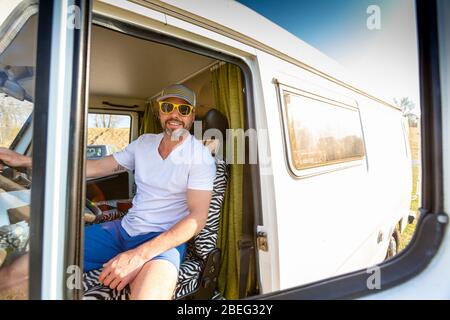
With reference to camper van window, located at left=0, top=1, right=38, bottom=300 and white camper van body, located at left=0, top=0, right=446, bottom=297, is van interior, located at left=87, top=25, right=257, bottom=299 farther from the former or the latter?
camper van window, located at left=0, top=1, right=38, bottom=300

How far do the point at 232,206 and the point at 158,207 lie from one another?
1.75 feet

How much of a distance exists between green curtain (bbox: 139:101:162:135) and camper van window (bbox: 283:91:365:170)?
7.26 feet

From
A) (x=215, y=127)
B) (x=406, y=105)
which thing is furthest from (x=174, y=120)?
(x=406, y=105)

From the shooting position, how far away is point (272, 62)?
5.32ft

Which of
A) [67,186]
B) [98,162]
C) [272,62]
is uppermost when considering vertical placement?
[272,62]

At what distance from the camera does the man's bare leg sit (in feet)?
4.07

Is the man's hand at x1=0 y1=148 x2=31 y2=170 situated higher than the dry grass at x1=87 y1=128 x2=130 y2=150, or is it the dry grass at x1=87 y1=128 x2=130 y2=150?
the dry grass at x1=87 y1=128 x2=130 y2=150

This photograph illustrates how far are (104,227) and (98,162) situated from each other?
53cm

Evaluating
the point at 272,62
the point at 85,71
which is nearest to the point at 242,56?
the point at 272,62

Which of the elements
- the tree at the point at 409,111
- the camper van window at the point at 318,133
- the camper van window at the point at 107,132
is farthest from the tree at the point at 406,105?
the camper van window at the point at 107,132

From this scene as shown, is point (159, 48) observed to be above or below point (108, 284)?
above

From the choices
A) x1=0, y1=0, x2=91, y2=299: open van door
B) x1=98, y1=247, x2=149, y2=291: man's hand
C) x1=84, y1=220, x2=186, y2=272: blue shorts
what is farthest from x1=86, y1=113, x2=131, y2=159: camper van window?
x1=0, y1=0, x2=91, y2=299: open van door
